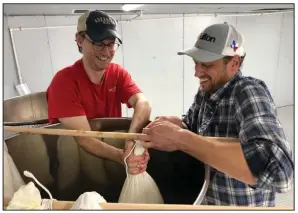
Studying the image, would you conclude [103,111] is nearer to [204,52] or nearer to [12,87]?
[204,52]

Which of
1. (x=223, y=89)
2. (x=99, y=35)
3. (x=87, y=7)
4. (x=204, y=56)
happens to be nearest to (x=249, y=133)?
(x=223, y=89)

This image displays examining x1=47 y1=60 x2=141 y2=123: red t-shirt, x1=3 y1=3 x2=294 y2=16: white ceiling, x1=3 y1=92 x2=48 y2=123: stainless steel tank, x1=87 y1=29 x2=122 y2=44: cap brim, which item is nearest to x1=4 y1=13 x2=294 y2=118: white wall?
x1=3 y1=3 x2=294 y2=16: white ceiling

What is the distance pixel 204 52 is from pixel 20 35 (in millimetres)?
1959

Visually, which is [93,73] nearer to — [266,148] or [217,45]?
[217,45]

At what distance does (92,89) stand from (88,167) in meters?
0.35

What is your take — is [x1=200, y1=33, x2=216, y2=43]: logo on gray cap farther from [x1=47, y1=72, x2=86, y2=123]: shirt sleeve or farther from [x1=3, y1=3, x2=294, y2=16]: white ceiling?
[x1=3, y1=3, x2=294, y2=16]: white ceiling

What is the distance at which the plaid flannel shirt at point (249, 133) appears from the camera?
0.64 m

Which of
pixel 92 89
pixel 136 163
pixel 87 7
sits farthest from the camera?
pixel 87 7

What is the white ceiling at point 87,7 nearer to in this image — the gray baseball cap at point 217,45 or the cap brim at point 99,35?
the cap brim at point 99,35

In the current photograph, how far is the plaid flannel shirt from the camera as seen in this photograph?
0.64 metres

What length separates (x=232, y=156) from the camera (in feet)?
2.23

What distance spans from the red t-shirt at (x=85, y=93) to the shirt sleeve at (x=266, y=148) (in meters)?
0.66

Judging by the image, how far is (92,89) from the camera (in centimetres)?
116

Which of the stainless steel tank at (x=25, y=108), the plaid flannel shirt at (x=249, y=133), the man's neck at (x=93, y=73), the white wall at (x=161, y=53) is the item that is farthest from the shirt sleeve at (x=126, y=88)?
the white wall at (x=161, y=53)
